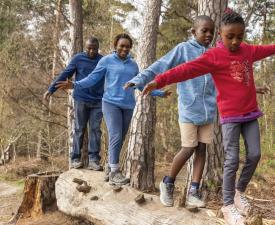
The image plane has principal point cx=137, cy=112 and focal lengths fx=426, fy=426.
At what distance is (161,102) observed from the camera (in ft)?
61.1

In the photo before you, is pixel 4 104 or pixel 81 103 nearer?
pixel 81 103

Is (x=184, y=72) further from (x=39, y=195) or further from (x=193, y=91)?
(x=39, y=195)

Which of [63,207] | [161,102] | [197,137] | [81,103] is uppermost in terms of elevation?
[161,102]

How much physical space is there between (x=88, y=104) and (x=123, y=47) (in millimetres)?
1533

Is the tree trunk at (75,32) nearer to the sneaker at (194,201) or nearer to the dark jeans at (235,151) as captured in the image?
the sneaker at (194,201)

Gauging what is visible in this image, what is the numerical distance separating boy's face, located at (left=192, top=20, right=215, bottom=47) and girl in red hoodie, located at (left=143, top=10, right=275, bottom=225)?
0.40 m

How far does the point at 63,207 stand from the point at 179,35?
11.9 m

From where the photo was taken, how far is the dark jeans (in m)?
4.12

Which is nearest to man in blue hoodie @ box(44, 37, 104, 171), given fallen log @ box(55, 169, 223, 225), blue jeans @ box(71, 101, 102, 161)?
blue jeans @ box(71, 101, 102, 161)

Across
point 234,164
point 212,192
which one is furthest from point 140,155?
point 234,164

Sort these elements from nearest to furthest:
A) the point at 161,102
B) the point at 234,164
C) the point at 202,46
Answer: the point at 234,164 < the point at 202,46 < the point at 161,102

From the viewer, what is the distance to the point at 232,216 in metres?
3.90

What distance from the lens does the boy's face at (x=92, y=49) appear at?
273 inches

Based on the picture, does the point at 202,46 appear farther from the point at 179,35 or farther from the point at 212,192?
the point at 179,35
